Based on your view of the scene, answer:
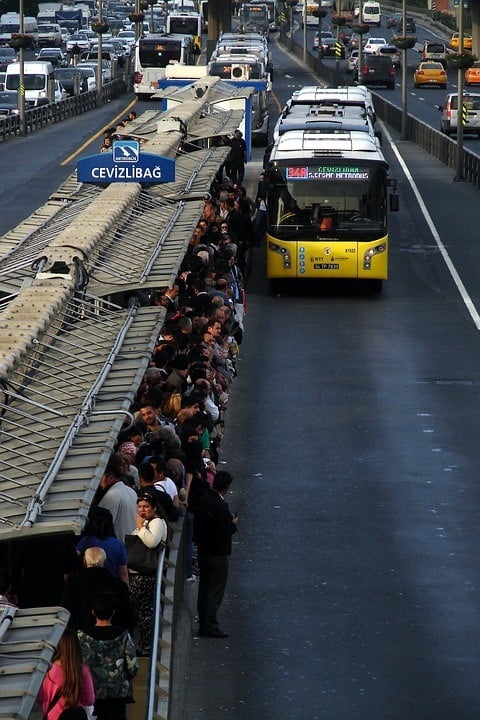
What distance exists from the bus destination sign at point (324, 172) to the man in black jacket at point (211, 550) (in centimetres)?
1901

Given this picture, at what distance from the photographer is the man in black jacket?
13836mm

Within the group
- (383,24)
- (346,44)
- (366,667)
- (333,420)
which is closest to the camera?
(366,667)

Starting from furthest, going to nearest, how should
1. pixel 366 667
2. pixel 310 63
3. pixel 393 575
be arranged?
1. pixel 310 63
2. pixel 393 575
3. pixel 366 667

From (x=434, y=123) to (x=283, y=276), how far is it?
41.9 meters

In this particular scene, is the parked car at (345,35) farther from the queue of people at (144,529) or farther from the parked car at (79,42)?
the queue of people at (144,529)

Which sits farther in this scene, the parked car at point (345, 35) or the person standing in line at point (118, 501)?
the parked car at point (345, 35)

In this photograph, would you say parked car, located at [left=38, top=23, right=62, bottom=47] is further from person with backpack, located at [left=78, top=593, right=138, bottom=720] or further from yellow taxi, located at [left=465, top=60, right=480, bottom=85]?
person with backpack, located at [left=78, top=593, right=138, bottom=720]

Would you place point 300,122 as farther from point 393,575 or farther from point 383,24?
point 383,24

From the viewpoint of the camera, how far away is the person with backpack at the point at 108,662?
31.0ft

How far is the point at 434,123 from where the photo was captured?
72.8 meters

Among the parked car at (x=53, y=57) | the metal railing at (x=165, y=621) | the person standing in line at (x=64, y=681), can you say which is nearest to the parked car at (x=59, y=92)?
the parked car at (x=53, y=57)

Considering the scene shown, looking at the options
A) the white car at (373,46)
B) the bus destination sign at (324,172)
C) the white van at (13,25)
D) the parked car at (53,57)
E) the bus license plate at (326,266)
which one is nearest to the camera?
the bus license plate at (326,266)

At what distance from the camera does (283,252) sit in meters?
32.3

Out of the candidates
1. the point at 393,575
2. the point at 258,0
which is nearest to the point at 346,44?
the point at 258,0
